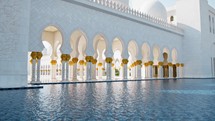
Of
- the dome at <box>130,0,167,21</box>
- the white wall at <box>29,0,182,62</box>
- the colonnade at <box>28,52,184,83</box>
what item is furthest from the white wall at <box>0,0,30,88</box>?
the dome at <box>130,0,167,21</box>

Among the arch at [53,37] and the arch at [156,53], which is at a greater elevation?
the arch at [53,37]

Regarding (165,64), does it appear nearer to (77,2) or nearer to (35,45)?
(77,2)

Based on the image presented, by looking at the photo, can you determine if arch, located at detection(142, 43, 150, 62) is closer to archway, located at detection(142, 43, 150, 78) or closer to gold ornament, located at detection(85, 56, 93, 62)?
archway, located at detection(142, 43, 150, 78)

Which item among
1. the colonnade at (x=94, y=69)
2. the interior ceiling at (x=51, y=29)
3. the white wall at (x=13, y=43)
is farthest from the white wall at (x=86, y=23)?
the interior ceiling at (x=51, y=29)

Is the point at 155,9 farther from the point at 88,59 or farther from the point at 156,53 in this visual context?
the point at 88,59

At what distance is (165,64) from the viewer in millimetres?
16250

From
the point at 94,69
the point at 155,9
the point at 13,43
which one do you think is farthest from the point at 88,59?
the point at 155,9

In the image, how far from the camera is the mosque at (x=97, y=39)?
5.84 meters

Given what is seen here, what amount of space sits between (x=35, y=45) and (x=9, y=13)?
7.59ft

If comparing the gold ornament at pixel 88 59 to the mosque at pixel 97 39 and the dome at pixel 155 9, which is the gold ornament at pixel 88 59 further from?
the dome at pixel 155 9

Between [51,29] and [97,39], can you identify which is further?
[97,39]

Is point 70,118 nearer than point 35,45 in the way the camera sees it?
Yes

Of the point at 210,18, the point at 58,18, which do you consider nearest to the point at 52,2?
the point at 58,18

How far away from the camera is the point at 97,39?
12.5m
